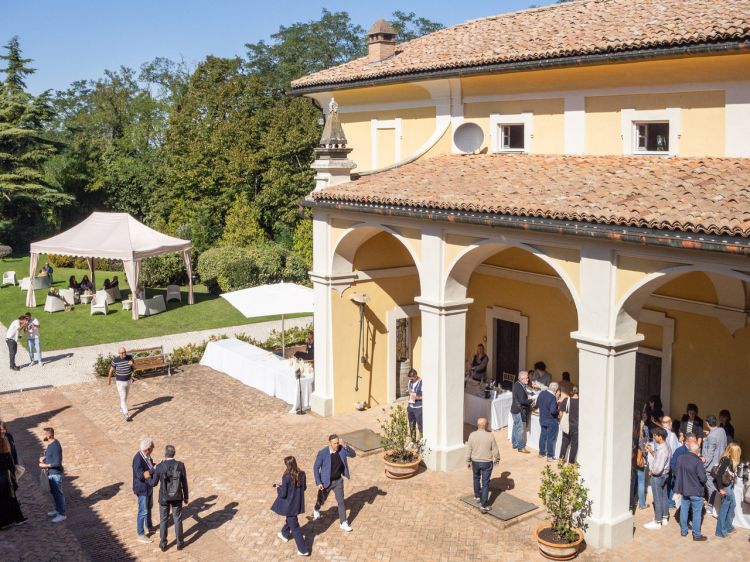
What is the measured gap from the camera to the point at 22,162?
150 feet

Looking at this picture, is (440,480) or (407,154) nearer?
(440,480)

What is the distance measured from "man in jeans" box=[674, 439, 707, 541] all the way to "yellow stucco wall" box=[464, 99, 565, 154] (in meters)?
6.57

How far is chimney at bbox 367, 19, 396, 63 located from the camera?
2097 centimetres

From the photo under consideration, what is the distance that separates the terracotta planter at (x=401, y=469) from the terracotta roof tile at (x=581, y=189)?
15.4ft

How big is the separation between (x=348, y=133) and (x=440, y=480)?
33.3 feet

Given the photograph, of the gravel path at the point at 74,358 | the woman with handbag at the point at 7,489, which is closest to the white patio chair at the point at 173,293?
the gravel path at the point at 74,358

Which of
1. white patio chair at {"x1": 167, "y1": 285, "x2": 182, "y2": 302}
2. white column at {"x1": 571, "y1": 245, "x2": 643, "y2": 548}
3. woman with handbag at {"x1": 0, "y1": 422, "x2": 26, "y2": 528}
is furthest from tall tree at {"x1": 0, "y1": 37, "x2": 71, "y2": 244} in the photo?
white column at {"x1": 571, "y1": 245, "x2": 643, "y2": 548}

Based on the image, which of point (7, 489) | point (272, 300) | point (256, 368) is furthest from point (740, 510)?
point (272, 300)

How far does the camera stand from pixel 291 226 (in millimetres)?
42969

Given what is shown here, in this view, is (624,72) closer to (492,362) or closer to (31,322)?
(492,362)

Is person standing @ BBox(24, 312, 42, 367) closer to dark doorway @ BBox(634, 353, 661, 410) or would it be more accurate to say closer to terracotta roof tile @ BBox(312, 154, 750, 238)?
terracotta roof tile @ BBox(312, 154, 750, 238)

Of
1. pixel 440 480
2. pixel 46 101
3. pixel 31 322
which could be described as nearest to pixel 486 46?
pixel 440 480

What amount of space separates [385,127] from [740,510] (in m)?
11.7

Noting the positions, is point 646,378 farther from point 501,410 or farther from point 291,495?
point 291,495
